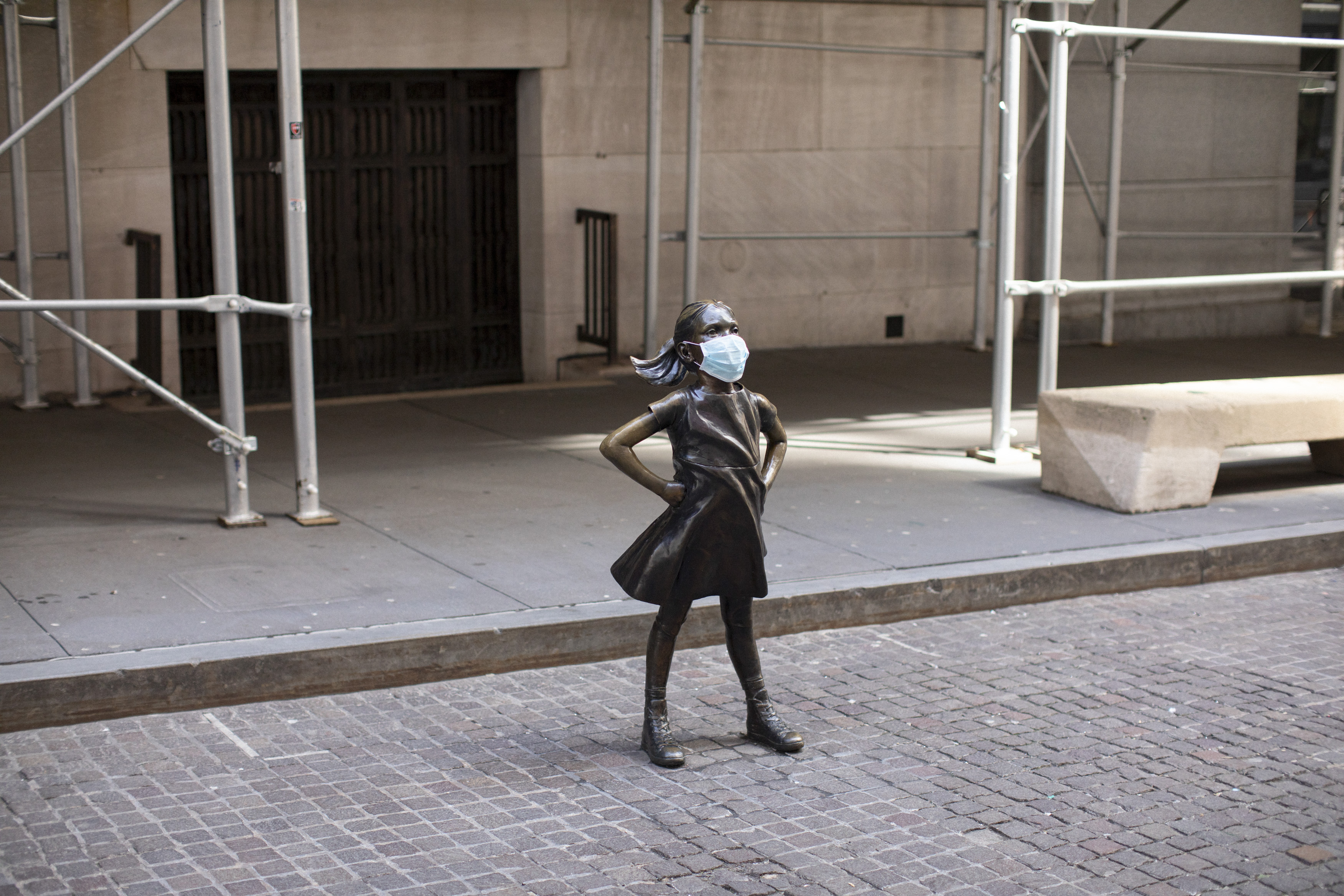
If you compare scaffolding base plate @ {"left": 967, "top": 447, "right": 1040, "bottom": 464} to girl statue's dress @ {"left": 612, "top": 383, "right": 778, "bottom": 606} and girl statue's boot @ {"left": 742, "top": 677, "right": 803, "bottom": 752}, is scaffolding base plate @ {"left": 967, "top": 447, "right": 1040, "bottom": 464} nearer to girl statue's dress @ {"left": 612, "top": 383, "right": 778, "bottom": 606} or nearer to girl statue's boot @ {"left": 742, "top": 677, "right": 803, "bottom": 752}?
girl statue's boot @ {"left": 742, "top": 677, "right": 803, "bottom": 752}

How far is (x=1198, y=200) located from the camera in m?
14.7

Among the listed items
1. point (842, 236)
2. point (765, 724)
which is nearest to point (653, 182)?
point (842, 236)

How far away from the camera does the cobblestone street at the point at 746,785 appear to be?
171 inches

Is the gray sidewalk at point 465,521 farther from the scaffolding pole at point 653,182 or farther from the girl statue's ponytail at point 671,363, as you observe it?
the girl statue's ponytail at point 671,363

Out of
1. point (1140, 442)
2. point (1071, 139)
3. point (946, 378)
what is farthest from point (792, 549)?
point (1071, 139)

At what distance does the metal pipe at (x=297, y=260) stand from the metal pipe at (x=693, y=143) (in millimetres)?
4677

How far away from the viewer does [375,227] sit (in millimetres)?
11789

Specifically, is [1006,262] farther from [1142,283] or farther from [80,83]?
[80,83]

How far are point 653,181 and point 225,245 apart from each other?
16.5 ft

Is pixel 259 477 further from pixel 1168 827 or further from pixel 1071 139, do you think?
pixel 1071 139

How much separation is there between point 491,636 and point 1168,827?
8.53ft

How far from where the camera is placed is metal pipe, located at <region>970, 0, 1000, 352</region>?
43.4 feet

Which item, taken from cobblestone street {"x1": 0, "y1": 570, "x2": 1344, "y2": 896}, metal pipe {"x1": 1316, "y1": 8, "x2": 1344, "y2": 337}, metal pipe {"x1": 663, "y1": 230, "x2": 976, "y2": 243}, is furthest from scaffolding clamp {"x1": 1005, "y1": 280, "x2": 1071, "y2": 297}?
metal pipe {"x1": 1316, "y1": 8, "x2": 1344, "y2": 337}

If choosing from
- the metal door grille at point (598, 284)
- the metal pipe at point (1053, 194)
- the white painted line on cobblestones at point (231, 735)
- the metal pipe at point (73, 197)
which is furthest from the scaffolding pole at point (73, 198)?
the metal pipe at point (1053, 194)
